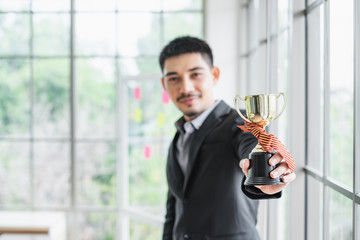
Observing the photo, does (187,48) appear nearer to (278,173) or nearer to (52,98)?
(278,173)

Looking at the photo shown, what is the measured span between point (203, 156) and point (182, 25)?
354 cm

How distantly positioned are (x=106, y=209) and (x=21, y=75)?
1.96 metres

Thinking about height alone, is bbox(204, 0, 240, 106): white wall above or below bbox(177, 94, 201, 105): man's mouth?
above

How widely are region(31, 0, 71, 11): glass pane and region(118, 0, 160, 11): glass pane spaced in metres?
0.67

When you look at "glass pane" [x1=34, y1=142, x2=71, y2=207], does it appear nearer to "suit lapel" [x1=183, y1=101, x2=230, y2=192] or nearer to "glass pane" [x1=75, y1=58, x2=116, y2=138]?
"glass pane" [x1=75, y1=58, x2=116, y2=138]

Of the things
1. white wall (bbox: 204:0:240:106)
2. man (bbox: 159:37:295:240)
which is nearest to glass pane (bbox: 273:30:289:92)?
man (bbox: 159:37:295:240)

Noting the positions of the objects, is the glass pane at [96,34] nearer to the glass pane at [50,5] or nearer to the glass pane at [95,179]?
the glass pane at [50,5]

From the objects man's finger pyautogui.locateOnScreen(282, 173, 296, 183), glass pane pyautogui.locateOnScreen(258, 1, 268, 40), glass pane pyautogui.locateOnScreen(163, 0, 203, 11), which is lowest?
man's finger pyautogui.locateOnScreen(282, 173, 296, 183)

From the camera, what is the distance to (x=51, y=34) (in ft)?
16.5

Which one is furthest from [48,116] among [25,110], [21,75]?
[21,75]

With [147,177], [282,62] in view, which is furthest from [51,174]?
[282,62]

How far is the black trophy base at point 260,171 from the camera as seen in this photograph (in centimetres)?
110

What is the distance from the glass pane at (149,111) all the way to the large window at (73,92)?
0.35 metres

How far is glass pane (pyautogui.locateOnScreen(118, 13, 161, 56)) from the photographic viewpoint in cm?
500
